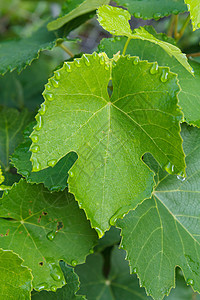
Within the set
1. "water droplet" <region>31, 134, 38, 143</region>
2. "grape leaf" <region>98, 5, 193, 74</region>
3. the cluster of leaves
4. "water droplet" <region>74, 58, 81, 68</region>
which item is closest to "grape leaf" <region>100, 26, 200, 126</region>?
the cluster of leaves

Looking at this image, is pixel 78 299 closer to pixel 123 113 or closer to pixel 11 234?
pixel 11 234

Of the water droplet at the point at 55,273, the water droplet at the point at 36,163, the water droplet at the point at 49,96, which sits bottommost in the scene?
the water droplet at the point at 55,273

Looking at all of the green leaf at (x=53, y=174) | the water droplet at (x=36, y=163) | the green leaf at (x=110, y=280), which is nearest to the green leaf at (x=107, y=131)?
the water droplet at (x=36, y=163)

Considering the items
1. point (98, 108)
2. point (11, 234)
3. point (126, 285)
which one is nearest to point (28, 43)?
point (98, 108)

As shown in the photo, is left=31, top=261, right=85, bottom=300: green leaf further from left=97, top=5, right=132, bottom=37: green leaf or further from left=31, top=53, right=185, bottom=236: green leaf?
left=97, top=5, right=132, bottom=37: green leaf

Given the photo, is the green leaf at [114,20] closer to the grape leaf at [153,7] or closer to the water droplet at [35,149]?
the grape leaf at [153,7]
